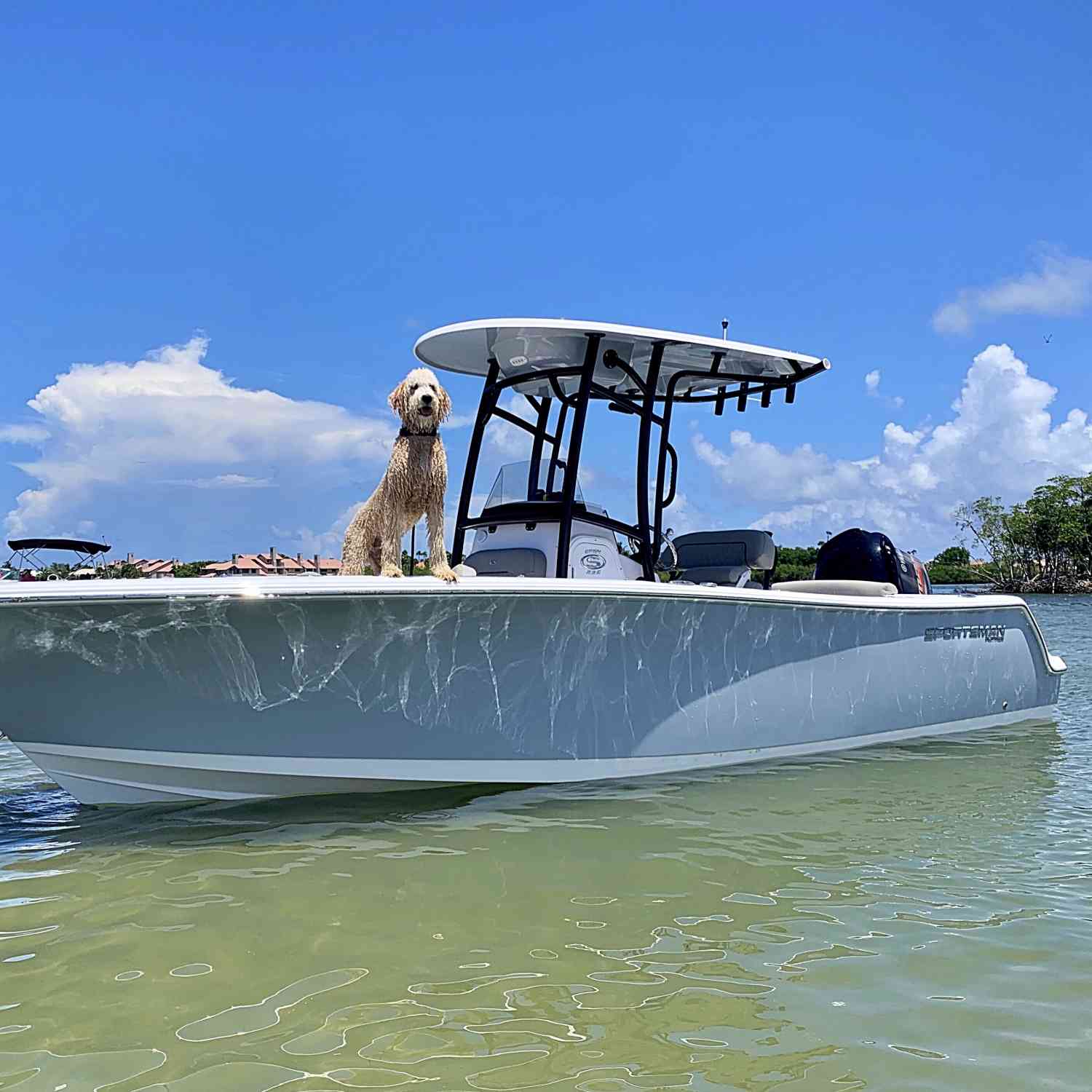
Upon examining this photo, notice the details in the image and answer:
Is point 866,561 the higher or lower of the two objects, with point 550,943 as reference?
higher

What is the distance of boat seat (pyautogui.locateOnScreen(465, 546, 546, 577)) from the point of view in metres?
5.92

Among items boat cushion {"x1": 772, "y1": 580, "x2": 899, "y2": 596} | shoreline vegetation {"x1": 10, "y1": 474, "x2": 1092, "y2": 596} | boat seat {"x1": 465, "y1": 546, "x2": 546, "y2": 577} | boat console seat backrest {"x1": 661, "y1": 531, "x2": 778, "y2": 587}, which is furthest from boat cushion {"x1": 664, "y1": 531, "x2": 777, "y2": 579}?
shoreline vegetation {"x1": 10, "y1": 474, "x2": 1092, "y2": 596}

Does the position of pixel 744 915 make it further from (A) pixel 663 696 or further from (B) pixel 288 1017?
(A) pixel 663 696

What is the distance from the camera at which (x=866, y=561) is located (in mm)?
7617

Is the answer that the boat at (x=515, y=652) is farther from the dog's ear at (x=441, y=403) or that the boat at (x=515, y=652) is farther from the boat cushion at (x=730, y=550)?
the dog's ear at (x=441, y=403)

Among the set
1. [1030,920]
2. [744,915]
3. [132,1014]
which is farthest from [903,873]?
[132,1014]

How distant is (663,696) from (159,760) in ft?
8.48

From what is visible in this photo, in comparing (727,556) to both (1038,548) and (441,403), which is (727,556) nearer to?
(441,403)

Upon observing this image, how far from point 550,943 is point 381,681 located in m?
1.82

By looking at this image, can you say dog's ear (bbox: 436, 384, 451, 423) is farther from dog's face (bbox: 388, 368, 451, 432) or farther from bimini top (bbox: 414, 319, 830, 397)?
bimini top (bbox: 414, 319, 830, 397)

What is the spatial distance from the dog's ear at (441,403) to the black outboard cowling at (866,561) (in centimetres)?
395

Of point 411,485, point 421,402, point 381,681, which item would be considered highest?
point 421,402

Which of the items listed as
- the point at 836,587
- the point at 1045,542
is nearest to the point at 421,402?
the point at 836,587

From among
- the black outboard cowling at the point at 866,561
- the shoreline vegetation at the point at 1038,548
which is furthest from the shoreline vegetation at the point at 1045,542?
the black outboard cowling at the point at 866,561
